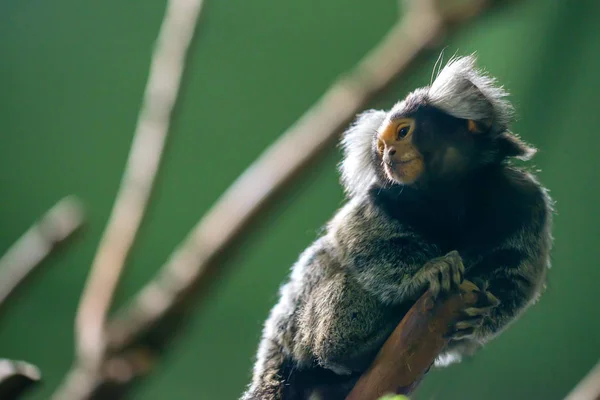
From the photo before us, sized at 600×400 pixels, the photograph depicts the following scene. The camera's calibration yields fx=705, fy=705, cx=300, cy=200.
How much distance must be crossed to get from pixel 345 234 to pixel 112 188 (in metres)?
3.22

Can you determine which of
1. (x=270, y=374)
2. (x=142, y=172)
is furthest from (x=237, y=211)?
(x=270, y=374)

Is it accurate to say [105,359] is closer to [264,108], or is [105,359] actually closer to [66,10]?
[264,108]

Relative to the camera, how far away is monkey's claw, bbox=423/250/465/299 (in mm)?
1729

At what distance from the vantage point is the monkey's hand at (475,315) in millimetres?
1724

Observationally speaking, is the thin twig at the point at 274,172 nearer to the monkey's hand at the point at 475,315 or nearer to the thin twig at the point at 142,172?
the thin twig at the point at 142,172

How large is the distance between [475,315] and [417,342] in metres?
0.16

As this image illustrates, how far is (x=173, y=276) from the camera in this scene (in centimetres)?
298

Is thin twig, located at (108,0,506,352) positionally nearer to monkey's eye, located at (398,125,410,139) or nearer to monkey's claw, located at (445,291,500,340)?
monkey's eye, located at (398,125,410,139)

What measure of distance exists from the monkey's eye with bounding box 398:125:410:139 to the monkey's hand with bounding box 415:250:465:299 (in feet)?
1.16

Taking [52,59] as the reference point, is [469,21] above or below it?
below

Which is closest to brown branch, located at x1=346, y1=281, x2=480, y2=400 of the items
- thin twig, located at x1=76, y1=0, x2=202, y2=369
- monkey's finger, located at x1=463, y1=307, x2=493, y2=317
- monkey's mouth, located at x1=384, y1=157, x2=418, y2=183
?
monkey's finger, located at x1=463, y1=307, x2=493, y2=317

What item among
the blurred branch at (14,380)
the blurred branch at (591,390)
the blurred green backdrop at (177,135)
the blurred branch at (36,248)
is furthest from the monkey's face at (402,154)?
the blurred green backdrop at (177,135)

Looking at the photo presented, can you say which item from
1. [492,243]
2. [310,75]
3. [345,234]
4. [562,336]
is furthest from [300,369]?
[310,75]

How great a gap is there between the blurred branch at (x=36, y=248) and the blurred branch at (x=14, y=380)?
661 mm
